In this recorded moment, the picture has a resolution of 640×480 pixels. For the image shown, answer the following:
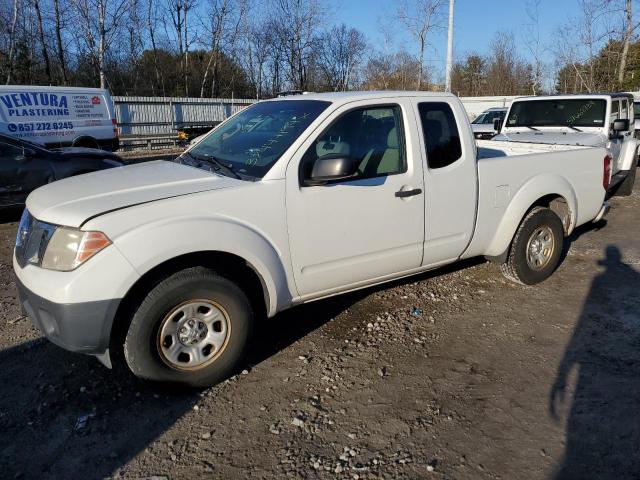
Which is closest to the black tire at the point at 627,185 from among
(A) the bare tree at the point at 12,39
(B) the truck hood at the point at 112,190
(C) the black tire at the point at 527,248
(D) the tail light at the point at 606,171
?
(D) the tail light at the point at 606,171

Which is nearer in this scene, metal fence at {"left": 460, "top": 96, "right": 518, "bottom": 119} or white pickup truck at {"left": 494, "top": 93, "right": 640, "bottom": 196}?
white pickup truck at {"left": 494, "top": 93, "right": 640, "bottom": 196}

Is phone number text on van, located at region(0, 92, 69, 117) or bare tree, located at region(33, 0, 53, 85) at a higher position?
bare tree, located at region(33, 0, 53, 85)

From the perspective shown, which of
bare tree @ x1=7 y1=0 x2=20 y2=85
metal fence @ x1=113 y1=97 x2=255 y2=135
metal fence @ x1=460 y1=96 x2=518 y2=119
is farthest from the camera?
metal fence @ x1=460 y1=96 x2=518 y2=119

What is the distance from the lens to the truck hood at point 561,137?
760cm

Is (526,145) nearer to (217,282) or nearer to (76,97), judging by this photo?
(217,282)

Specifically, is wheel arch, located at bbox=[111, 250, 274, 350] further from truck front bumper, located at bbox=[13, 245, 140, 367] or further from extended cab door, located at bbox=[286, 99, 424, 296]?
extended cab door, located at bbox=[286, 99, 424, 296]

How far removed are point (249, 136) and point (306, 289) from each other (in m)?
1.26

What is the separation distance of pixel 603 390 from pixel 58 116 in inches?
552

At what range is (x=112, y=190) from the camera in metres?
3.08

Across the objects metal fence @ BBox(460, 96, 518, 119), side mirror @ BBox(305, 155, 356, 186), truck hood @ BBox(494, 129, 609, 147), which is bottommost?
side mirror @ BBox(305, 155, 356, 186)

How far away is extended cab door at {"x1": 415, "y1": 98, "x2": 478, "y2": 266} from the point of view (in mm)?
3898

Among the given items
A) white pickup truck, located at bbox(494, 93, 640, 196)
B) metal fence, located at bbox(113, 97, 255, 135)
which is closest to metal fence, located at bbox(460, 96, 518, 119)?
metal fence, located at bbox(113, 97, 255, 135)

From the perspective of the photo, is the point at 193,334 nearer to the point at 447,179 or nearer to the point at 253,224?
the point at 253,224

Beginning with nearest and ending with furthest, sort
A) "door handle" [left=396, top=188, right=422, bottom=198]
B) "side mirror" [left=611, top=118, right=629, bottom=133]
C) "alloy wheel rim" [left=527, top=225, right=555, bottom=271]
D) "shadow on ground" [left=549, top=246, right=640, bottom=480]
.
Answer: "shadow on ground" [left=549, top=246, right=640, bottom=480] → "door handle" [left=396, top=188, right=422, bottom=198] → "alloy wheel rim" [left=527, top=225, right=555, bottom=271] → "side mirror" [left=611, top=118, right=629, bottom=133]
